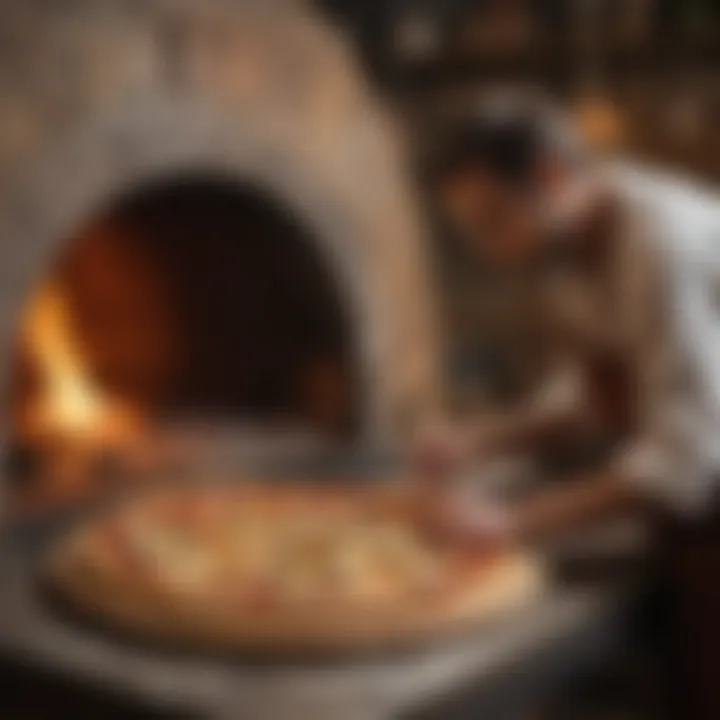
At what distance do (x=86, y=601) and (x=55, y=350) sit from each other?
838 mm

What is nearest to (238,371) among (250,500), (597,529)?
(250,500)

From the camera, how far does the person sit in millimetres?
905

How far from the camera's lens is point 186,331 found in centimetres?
180

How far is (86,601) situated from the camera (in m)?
0.99

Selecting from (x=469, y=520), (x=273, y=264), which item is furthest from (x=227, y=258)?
(x=469, y=520)

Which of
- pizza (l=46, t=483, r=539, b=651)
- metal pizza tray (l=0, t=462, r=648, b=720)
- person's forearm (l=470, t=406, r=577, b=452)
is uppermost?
person's forearm (l=470, t=406, r=577, b=452)

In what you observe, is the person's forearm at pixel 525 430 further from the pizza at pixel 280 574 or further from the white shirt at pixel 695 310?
the white shirt at pixel 695 310

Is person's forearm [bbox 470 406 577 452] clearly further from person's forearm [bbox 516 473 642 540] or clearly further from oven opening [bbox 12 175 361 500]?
oven opening [bbox 12 175 361 500]

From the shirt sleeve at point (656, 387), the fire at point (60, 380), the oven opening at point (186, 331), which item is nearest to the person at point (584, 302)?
the shirt sleeve at point (656, 387)

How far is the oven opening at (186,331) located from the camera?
1.71 m

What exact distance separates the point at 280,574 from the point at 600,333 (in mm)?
287

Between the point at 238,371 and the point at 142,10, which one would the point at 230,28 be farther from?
the point at 238,371

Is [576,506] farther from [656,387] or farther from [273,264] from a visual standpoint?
[273,264]

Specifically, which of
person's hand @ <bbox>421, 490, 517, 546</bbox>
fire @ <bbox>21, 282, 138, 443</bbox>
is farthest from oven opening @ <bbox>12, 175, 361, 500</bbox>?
person's hand @ <bbox>421, 490, 517, 546</bbox>
